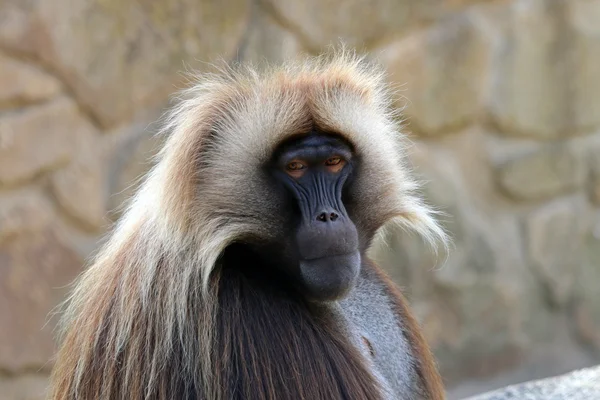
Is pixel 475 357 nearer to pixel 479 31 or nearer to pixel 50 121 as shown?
pixel 479 31

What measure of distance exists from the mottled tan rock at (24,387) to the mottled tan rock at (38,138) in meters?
1.04

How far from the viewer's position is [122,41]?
4.95m

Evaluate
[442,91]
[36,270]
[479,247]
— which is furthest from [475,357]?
[36,270]

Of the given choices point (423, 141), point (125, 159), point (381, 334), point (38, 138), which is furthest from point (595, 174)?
point (38, 138)

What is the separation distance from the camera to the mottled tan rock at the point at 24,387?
4.92m

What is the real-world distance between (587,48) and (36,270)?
3484 mm

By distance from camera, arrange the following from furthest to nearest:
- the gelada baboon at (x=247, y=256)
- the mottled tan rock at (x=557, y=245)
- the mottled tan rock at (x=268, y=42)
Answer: the mottled tan rock at (x=557, y=245)
the mottled tan rock at (x=268, y=42)
the gelada baboon at (x=247, y=256)

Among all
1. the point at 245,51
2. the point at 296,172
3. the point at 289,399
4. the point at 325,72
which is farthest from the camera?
the point at 245,51

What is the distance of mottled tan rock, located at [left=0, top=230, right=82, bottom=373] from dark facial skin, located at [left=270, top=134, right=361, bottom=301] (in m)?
2.56

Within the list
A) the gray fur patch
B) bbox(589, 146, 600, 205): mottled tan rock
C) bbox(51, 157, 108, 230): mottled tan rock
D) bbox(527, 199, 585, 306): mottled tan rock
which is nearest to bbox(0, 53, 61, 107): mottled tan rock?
bbox(51, 157, 108, 230): mottled tan rock

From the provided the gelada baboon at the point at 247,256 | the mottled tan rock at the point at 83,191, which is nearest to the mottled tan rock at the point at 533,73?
the mottled tan rock at the point at 83,191

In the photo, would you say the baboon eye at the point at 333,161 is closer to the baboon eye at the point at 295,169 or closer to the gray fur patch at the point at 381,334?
the baboon eye at the point at 295,169

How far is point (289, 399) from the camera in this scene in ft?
8.02

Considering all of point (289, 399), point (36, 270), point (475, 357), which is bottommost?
point (475, 357)
